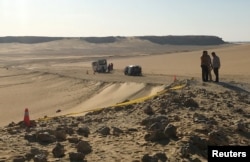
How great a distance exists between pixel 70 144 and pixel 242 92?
8890 millimetres

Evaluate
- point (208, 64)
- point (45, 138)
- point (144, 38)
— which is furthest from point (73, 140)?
point (144, 38)

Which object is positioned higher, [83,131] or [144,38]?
[144,38]

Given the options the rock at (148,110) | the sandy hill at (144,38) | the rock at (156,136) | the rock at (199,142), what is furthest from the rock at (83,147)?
the sandy hill at (144,38)

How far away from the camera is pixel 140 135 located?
376 inches

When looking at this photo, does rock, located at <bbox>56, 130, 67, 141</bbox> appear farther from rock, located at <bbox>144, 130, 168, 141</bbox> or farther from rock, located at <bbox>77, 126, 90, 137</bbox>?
rock, located at <bbox>144, 130, 168, 141</bbox>

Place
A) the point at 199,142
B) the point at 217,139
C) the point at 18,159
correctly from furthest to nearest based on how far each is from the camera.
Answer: the point at 217,139 < the point at 199,142 < the point at 18,159

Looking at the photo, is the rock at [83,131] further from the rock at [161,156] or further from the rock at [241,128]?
the rock at [241,128]

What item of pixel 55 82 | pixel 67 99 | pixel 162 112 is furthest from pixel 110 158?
pixel 55 82

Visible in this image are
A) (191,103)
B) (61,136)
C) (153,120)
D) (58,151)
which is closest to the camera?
(58,151)

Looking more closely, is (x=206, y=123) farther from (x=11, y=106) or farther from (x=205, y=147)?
(x=11, y=106)

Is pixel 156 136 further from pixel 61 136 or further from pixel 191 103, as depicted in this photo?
pixel 191 103

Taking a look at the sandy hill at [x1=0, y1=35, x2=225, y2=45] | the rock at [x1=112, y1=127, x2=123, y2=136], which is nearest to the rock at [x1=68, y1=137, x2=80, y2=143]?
the rock at [x1=112, y1=127, x2=123, y2=136]

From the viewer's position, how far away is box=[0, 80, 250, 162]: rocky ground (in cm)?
816

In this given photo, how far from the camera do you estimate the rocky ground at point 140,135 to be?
816cm
